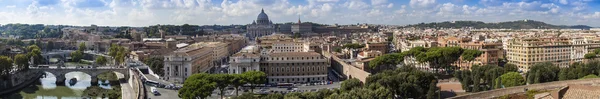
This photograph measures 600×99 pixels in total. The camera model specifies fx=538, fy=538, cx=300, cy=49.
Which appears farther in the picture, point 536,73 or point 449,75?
point 449,75

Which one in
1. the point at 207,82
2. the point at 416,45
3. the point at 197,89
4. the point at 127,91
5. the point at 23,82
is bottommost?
A: the point at 23,82

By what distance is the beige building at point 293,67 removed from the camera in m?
34.1

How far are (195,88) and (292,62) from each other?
36.3 feet

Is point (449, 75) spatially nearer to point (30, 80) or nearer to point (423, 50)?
point (423, 50)

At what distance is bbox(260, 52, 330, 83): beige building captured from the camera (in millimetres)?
34094

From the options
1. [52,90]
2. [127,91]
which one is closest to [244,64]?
[127,91]

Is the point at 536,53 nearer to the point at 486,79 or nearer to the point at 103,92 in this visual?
the point at 486,79

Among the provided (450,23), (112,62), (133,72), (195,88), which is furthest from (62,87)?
(450,23)

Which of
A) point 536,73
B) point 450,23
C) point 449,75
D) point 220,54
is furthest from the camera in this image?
point 450,23

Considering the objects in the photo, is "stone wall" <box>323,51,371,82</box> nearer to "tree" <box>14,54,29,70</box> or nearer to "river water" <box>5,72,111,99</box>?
"river water" <box>5,72,111,99</box>

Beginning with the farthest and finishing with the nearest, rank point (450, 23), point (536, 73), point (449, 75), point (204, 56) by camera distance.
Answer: point (450, 23) → point (204, 56) → point (449, 75) → point (536, 73)

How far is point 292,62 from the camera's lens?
34156 millimetres

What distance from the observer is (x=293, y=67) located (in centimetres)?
3428

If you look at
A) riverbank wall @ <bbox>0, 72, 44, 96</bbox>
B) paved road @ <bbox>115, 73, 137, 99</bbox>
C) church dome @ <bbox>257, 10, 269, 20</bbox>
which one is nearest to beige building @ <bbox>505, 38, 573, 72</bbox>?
paved road @ <bbox>115, 73, 137, 99</bbox>
